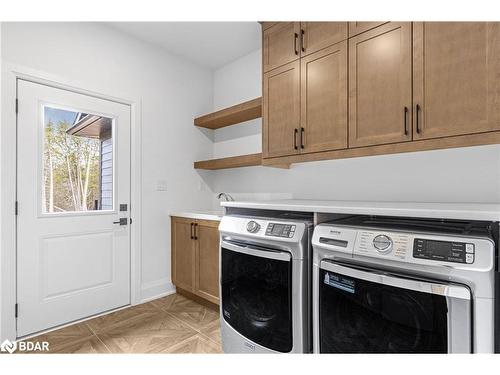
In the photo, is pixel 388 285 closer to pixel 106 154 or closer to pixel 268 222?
pixel 268 222

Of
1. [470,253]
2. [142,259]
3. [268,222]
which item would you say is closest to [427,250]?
[470,253]

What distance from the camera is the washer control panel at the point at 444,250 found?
1.01m

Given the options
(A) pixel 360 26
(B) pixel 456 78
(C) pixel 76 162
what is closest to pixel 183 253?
(C) pixel 76 162

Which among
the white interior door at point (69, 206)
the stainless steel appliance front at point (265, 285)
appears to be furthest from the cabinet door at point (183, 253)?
the stainless steel appliance front at point (265, 285)

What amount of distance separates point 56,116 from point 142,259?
1.45m

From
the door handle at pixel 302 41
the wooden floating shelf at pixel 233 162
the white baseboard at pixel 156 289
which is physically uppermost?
the door handle at pixel 302 41

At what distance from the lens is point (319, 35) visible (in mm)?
1970

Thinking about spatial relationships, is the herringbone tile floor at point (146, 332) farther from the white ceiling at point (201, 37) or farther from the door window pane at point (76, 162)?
the white ceiling at point (201, 37)

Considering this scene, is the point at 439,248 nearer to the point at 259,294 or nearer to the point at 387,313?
the point at 387,313

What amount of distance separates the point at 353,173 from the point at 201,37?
1922 millimetres

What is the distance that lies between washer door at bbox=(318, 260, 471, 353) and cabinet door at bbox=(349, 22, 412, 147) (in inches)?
35.0

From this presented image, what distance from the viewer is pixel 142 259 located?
2.70m

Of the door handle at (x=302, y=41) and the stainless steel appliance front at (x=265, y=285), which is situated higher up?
the door handle at (x=302, y=41)

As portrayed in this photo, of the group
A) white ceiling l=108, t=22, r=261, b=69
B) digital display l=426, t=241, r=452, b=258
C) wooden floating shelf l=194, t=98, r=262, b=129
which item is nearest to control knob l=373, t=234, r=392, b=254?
digital display l=426, t=241, r=452, b=258
